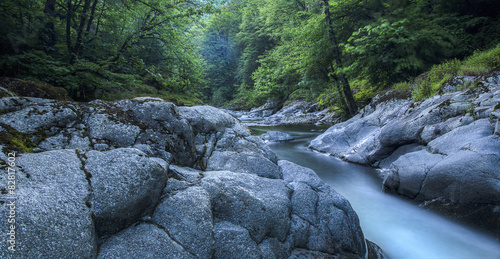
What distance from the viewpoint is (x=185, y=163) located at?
12.1ft

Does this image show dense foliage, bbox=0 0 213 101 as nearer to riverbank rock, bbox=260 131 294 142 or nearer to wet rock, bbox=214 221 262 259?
wet rock, bbox=214 221 262 259

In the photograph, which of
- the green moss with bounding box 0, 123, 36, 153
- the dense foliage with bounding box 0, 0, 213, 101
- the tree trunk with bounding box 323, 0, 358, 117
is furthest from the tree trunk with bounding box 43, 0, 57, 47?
the tree trunk with bounding box 323, 0, 358, 117

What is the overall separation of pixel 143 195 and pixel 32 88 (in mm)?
3065

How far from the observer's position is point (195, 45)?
1223 cm

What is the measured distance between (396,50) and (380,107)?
3104 mm

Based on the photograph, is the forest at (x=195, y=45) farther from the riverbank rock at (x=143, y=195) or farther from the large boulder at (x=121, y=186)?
the large boulder at (x=121, y=186)

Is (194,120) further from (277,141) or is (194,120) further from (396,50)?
(396,50)

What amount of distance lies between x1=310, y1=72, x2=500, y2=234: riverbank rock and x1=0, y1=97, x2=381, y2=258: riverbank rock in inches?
89.8

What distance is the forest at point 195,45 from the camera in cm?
414

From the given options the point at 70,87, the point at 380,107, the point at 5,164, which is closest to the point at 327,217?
the point at 5,164

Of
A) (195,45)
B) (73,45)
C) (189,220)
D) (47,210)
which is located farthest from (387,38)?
(47,210)

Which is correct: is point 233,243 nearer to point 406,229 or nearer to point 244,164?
point 244,164

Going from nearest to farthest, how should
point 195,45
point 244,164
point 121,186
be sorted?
point 121,186
point 244,164
point 195,45

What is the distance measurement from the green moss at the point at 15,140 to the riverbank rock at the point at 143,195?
12 mm
